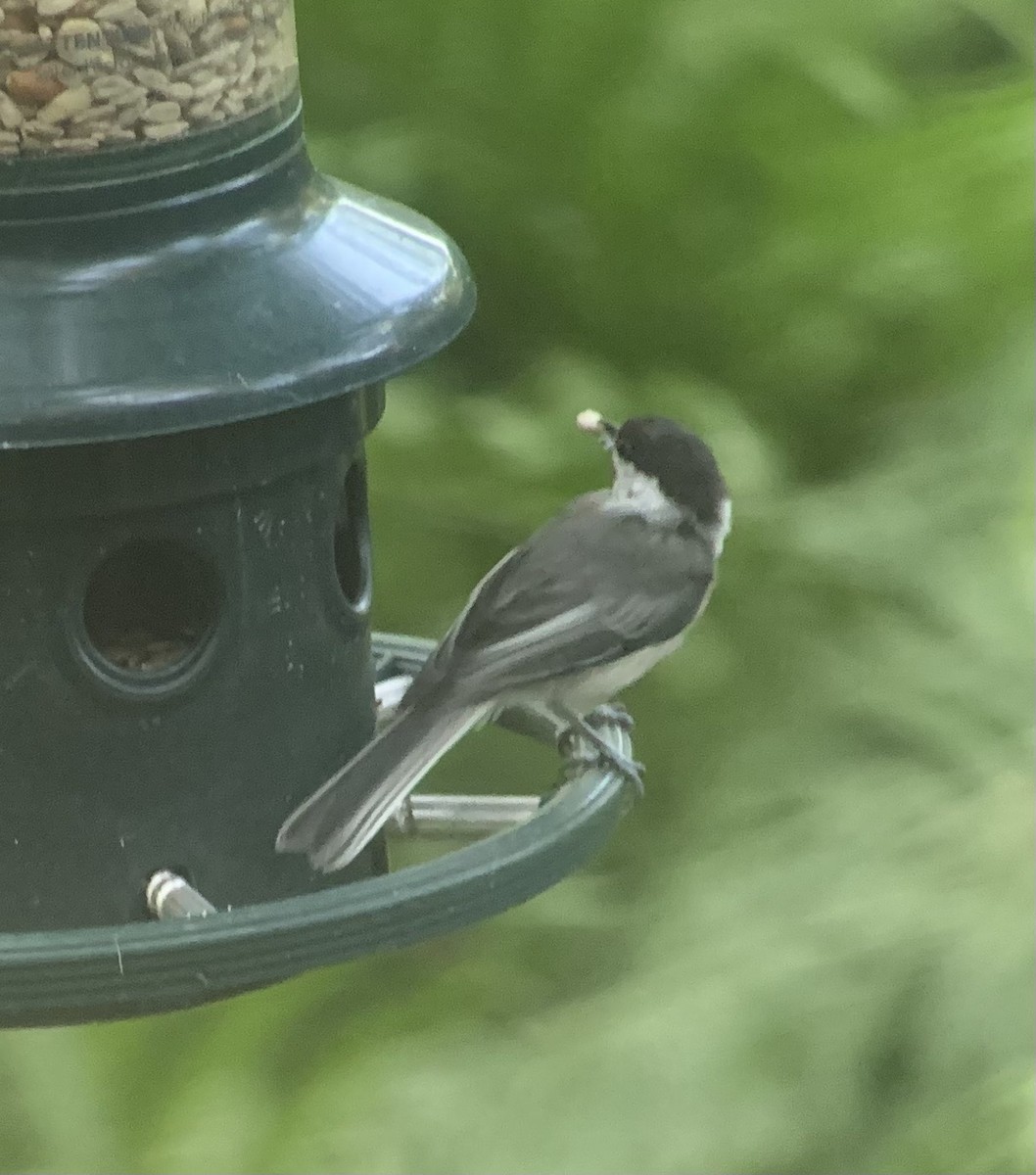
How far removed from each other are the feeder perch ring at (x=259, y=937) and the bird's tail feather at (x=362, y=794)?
178mm

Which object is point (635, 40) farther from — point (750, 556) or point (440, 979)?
point (440, 979)

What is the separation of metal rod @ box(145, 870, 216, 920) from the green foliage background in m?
0.56

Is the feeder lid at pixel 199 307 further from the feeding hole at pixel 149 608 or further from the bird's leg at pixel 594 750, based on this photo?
the bird's leg at pixel 594 750

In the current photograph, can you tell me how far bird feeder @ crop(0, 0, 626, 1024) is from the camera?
217 cm

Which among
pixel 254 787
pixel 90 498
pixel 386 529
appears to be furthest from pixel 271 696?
pixel 386 529

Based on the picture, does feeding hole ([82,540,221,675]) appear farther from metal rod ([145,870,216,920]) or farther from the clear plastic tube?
the clear plastic tube

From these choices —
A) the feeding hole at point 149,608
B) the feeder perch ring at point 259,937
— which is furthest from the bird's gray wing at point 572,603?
the feeder perch ring at point 259,937

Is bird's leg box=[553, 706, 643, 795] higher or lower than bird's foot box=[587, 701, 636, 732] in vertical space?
higher

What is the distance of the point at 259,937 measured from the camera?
2109 millimetres

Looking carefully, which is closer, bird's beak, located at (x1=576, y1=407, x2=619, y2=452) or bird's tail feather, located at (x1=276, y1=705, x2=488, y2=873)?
bird's tail feather, located at (x1=276, y1=705, x2=488, y2=873)

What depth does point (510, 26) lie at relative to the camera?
2.98 meters

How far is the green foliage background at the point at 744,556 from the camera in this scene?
279 cm

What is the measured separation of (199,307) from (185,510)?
0.26m

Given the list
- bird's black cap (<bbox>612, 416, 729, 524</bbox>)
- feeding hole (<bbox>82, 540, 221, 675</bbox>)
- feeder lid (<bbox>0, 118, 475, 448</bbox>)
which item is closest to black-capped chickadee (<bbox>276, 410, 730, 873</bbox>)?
bird's black cap (<bbox>612, 416, 729, 524</bbox>)
